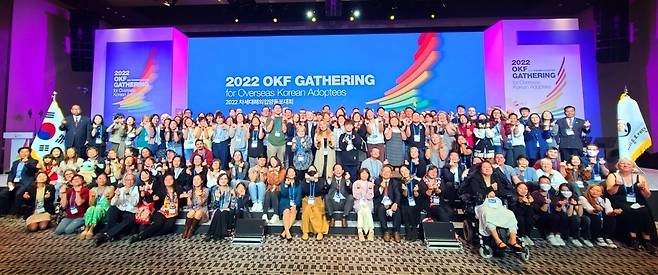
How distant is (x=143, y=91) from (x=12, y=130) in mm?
3054

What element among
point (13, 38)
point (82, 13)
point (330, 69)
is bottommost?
point (330, 69)

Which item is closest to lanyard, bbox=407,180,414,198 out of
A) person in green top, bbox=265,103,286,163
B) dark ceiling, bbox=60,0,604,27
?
person in green top, bbox=265,103,286,163

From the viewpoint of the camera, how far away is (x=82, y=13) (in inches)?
336

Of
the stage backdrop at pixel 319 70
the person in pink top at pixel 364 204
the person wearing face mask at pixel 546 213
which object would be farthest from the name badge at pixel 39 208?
the person wearing face mask at pixel 546 213

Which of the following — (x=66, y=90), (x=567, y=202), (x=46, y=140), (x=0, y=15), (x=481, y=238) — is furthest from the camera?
(x=66, y=90)

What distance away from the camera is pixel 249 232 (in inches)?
160

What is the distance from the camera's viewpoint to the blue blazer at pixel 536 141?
5594 mm

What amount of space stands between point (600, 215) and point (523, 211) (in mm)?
914

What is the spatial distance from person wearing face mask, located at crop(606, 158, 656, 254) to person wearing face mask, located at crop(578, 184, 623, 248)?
83mm

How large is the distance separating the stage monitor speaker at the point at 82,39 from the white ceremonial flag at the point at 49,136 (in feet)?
8.21

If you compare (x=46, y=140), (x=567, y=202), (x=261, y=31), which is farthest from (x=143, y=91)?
(x=567, y=202)

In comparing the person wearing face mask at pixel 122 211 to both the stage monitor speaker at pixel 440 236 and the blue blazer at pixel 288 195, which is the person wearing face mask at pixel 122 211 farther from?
the stage monitor speaker at pixel 440 236

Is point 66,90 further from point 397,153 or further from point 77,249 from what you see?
point 397,153

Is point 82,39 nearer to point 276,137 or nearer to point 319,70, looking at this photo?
point 319,70
